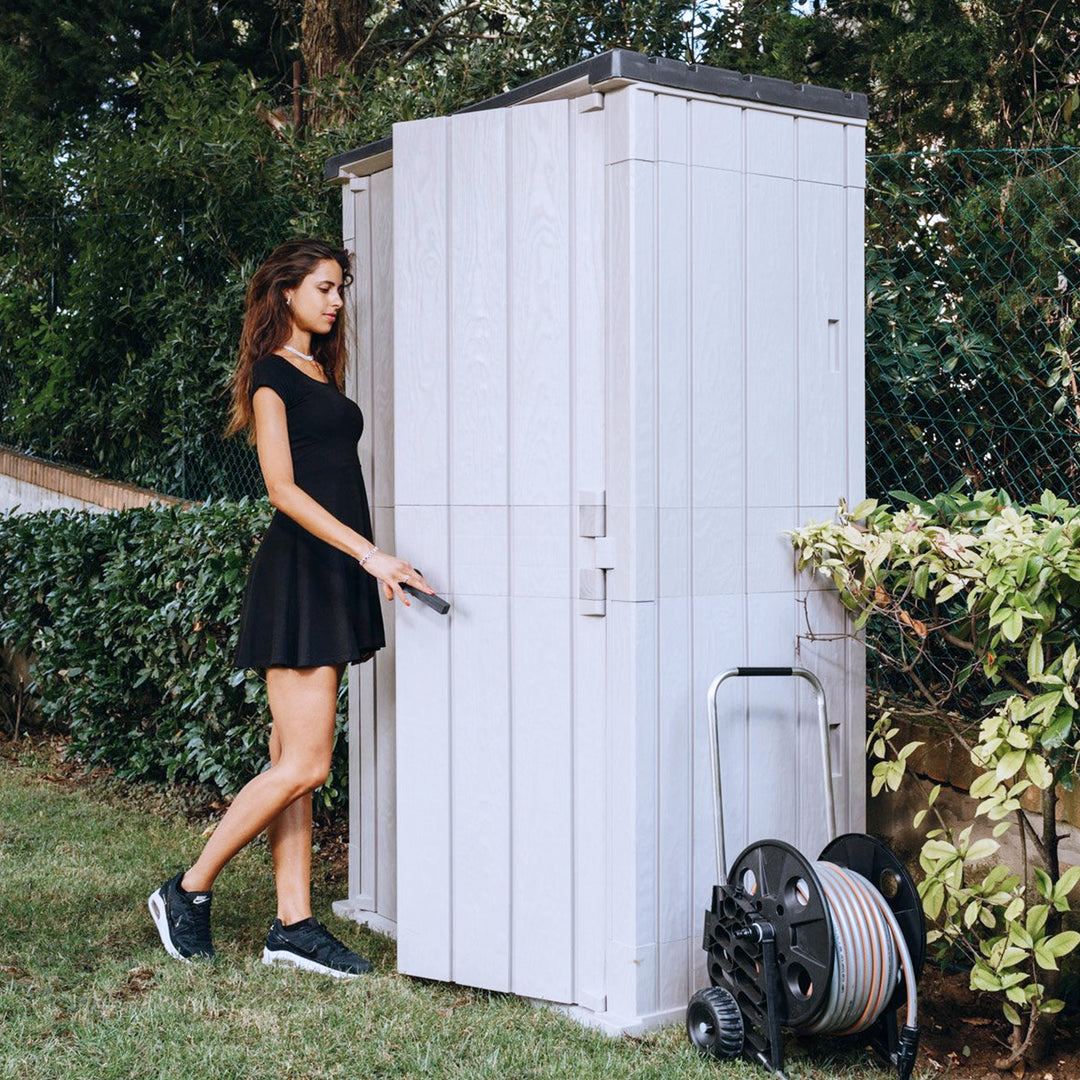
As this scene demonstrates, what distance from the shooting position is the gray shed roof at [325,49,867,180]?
125 inches

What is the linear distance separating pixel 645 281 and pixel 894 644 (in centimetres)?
156

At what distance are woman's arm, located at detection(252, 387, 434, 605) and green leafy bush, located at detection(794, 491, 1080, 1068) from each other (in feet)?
3.36

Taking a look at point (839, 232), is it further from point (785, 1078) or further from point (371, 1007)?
point (371, 1007)

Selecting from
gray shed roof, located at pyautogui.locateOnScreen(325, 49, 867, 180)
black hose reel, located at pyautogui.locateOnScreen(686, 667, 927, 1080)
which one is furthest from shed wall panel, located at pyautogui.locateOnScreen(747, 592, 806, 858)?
gray shed roof, located at pyautogui.locateOnScreen(325, 49, 867, 180)

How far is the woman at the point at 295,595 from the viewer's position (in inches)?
142

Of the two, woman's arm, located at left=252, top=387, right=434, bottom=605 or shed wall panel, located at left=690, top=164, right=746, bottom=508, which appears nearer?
shed wall panel, located at left=690, top=164, right=746, bottom=508

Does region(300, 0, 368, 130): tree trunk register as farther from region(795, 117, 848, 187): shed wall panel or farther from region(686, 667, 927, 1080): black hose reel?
region(686, 667, 927, 1080): black hose reel

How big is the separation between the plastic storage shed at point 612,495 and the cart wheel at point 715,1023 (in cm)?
19

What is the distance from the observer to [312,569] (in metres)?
3.64

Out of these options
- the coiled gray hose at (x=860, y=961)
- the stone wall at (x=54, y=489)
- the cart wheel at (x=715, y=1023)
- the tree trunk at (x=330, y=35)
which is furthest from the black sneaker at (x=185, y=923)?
the tree trunk at (x=330, y=35)

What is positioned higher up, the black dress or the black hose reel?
the black dress

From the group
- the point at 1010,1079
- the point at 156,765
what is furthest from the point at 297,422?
the point at 156,765

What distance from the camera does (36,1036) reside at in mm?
3146

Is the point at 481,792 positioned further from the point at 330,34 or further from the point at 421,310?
the point at 330,34
